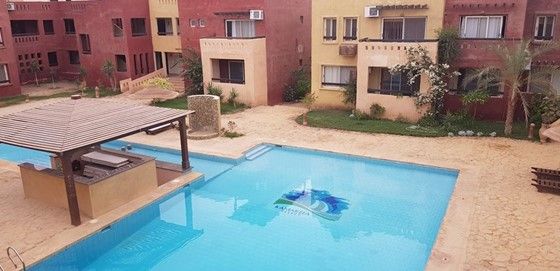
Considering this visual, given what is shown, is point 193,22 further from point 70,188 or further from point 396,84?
point 70,188

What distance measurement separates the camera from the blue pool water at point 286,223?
1148 centimetres

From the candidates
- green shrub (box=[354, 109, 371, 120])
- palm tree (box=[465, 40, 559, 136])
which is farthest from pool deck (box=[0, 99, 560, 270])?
green shrub (box=[354, 109, 371, 120])

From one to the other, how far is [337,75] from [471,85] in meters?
7.37

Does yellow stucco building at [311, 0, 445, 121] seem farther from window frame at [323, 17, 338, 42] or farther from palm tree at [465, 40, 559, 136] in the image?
palm tree at [465, 40, 559, 136]

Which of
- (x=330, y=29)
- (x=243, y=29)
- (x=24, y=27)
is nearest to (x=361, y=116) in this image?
(x=330, y=29)

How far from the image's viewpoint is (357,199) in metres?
15.0

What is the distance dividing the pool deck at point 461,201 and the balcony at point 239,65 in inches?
222

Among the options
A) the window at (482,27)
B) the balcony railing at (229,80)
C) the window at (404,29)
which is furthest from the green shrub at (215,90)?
the window at (482,27)

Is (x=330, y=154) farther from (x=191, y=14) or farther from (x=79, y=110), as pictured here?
(x=191, y=14)

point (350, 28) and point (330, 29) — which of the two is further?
point (330, 29)

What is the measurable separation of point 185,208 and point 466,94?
48.1ft

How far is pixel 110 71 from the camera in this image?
3375 centimetres

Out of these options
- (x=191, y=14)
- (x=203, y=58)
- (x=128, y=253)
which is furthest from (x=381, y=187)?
(x=191, y=14)

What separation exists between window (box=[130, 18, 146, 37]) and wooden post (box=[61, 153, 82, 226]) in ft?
80.5
